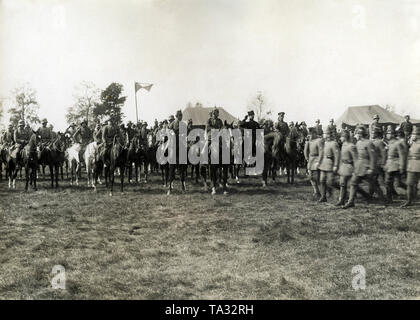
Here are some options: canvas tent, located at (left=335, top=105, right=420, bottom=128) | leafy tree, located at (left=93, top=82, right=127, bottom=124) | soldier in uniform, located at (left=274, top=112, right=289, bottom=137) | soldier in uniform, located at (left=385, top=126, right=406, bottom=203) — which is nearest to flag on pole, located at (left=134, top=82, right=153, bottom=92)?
leafy tree, located at (left=93, top=82, right=127, bottom=124)

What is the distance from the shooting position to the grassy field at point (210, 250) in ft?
16.8

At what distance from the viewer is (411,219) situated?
8.23 metres

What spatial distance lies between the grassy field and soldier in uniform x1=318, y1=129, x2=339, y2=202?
61 cm

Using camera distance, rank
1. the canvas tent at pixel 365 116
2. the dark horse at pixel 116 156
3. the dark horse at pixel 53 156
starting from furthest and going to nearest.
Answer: the canvas tent at pixel 365 116
the dark horse at pixel 53 156
the dark horse at pixel 116 156

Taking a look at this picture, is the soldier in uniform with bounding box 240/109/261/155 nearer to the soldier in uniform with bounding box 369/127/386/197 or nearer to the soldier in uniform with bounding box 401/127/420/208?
the soldier in uniform with bounding box 369/127/386/197

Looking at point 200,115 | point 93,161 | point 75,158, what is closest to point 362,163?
point 93,161

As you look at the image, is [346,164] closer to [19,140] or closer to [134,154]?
[134,154]

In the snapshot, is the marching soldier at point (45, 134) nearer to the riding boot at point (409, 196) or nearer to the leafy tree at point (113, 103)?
the leafy tree at point (113, 103)

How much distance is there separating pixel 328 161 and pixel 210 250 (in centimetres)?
500

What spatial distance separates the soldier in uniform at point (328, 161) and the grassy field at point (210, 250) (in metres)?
0.61

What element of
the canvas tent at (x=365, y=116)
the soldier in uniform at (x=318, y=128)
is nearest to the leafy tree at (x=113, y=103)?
the soldier in uniform at (x=318, y=128)

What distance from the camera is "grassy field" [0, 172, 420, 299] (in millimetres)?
5117
